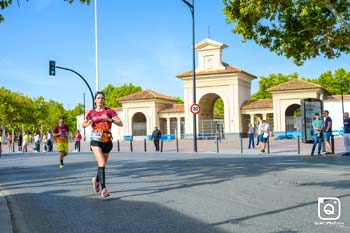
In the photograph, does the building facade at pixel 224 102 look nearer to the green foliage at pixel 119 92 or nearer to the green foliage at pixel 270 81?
the green foliage at pixel 270 81

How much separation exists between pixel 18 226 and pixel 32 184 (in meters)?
4.72

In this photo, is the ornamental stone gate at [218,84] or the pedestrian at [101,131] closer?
the pedestrian at [101,131]

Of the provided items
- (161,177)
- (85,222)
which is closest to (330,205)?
(85,222)

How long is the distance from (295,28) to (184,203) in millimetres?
9528

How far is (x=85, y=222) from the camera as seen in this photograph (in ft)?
17.8

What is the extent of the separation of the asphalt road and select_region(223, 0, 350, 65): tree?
16.8ft

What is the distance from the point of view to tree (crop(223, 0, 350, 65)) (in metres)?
13.5

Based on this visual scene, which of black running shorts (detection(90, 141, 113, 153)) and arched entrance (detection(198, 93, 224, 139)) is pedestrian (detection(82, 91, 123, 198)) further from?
arched entrance (detection(198, 93, 224, 139))

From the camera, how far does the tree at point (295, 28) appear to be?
13.5 meters

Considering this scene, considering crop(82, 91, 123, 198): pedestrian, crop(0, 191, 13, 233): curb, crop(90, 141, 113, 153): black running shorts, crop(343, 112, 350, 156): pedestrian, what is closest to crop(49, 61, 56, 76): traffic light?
crop(343, 112, 350, 156): pedestrian

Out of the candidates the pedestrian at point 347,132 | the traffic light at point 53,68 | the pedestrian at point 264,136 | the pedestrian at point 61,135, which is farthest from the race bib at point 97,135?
the traffic light at point 53,68

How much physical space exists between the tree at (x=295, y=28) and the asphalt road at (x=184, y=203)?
5116mm

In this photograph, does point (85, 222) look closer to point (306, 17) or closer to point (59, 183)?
point (59, 183)

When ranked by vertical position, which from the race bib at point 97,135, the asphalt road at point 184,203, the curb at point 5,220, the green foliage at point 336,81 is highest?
the green foliage at point 336,81
